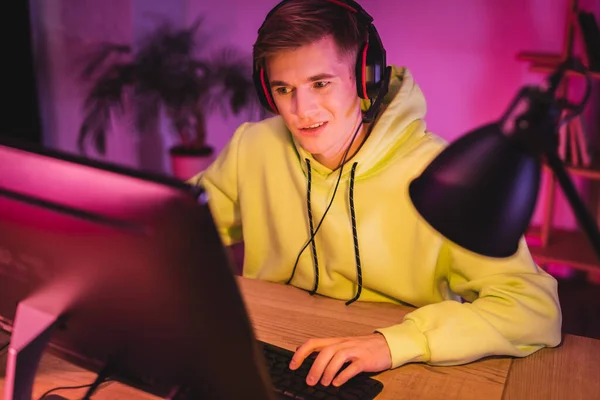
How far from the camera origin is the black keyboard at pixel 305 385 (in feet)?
3.04

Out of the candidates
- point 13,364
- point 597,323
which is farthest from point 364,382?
point 597,323

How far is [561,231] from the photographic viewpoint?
322cm

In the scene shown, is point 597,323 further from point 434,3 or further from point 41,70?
point 41,70

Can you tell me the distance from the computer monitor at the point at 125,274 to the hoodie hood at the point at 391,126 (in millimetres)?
741

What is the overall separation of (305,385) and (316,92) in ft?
2.02

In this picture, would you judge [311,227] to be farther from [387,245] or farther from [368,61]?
[368,61]

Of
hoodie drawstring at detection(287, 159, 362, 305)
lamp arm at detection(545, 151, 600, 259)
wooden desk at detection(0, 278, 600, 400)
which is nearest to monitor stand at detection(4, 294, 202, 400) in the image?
wooden desk at detection(0, 278, 600, 400)

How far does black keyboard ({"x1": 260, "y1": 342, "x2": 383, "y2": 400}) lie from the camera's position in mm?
927

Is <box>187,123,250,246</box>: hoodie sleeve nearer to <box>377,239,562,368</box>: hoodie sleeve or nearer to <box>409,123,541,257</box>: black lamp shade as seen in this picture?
<box>377,239,562,368</box>: hoodie sleeve

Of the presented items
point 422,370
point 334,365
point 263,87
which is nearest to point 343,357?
point 334,365

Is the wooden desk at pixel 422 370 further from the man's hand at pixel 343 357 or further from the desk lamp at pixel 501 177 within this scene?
the desk lamp at pixel 501 177

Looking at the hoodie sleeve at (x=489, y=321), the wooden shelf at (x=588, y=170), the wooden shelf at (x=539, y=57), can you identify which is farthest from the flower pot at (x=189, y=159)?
the hoodie sleeve at (x=489, y=321)

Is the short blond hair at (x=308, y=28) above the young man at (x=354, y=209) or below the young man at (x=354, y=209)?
above

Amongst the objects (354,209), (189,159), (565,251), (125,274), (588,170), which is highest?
(125,274)
